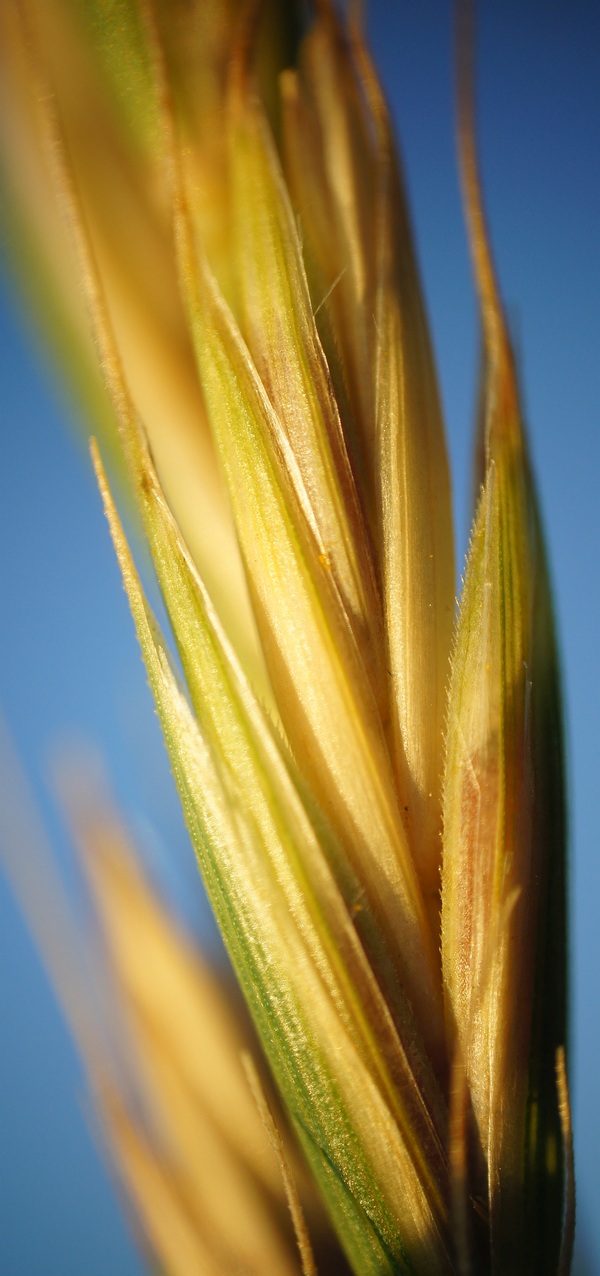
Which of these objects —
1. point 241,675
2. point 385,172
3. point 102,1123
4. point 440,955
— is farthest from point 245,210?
point 102,1123

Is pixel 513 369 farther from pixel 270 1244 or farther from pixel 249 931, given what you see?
pixel 270 1244

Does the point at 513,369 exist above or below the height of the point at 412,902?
above

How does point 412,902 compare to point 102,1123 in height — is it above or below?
above

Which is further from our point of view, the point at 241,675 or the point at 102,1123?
the point at 102,1123

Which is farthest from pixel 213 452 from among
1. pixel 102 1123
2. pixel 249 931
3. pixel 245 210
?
pixel 102 1123

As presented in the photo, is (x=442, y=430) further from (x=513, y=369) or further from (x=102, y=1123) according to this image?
(x=102, y=1123)

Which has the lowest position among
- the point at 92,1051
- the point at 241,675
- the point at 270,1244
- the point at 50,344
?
the point at 270,1244
